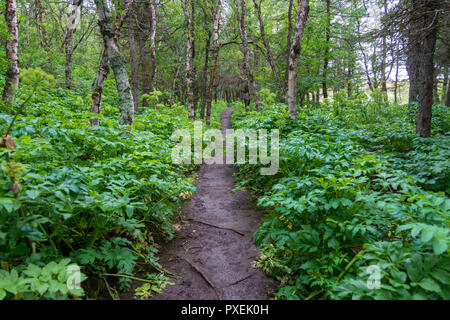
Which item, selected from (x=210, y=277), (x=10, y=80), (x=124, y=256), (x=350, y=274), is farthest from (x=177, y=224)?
(x=10, y=80)

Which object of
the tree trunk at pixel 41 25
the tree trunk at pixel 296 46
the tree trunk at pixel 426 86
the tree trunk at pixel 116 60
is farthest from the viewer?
the tree trunk at pixel 41 25

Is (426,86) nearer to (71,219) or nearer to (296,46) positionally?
(296,46)

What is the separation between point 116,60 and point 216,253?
5.10 metres

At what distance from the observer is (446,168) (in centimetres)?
363

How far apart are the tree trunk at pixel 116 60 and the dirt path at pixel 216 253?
2820 millimetres

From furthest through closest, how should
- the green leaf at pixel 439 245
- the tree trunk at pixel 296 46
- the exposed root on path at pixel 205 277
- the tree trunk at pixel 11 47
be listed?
the tree trunk at pixel 296 46 → the tree trunk at pixel 11 47 → the exposed root on path at pixel 205 277 → the green leaf at pixel 439 245

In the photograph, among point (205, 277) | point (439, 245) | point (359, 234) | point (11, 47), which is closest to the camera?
point (439, 245)

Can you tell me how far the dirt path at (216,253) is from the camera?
10.1ft

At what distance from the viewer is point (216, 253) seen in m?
3.91

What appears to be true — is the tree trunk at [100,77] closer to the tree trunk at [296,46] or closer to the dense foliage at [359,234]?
the dense foliage at [359,234]

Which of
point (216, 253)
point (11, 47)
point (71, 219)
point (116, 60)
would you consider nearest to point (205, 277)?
point (216, 253)

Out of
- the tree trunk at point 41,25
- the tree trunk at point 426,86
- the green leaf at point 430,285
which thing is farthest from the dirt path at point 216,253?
the tree trunk at point 41,25
